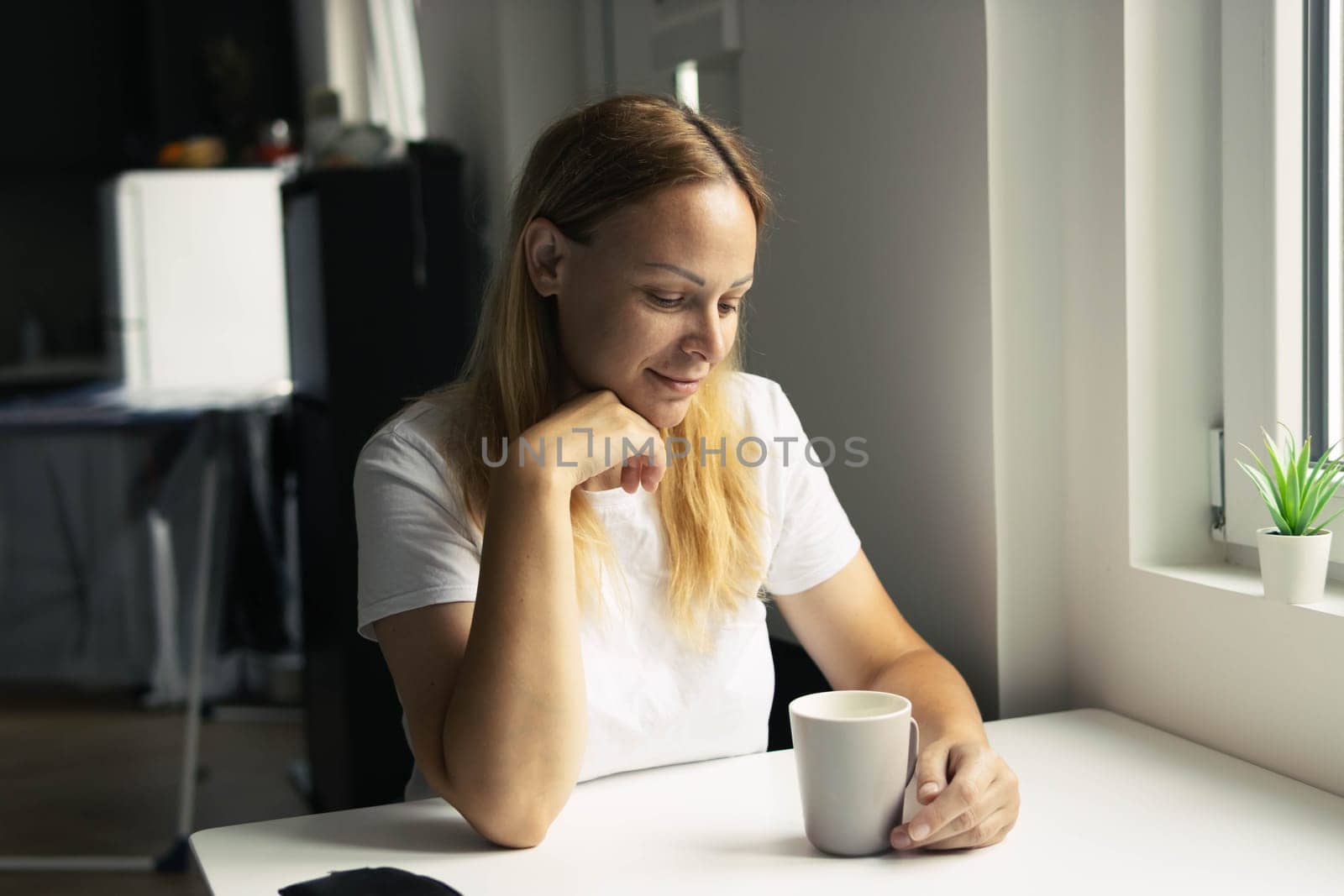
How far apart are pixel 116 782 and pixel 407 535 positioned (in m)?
2.75

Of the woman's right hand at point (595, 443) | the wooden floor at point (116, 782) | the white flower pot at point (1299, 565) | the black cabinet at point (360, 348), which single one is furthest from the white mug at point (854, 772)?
the wooden floor at point (116, 782)

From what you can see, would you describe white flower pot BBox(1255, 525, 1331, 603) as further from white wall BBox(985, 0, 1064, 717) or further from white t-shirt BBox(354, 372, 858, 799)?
white t-shirt BBox(354, 372, 858, 799)

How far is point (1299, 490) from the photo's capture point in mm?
1166

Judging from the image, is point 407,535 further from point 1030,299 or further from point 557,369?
point 1030,299

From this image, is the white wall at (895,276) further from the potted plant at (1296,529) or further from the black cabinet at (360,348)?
the black cabinet at (360,348)

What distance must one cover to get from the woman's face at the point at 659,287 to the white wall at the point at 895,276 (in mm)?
373

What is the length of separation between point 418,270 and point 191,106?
3779 millimetres

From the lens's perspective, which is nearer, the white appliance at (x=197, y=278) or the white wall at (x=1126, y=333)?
the white wall at (x=1126, y=333)

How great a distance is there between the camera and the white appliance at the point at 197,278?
4742 millimetres

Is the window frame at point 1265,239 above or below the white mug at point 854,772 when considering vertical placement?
above

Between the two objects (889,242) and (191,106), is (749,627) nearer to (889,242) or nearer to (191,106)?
(889,242)

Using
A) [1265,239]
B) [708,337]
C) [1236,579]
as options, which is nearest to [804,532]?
[708,337]

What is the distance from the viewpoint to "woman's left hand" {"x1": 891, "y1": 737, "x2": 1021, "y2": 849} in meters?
0.93

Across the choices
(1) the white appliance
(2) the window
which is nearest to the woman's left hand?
(2) the window
